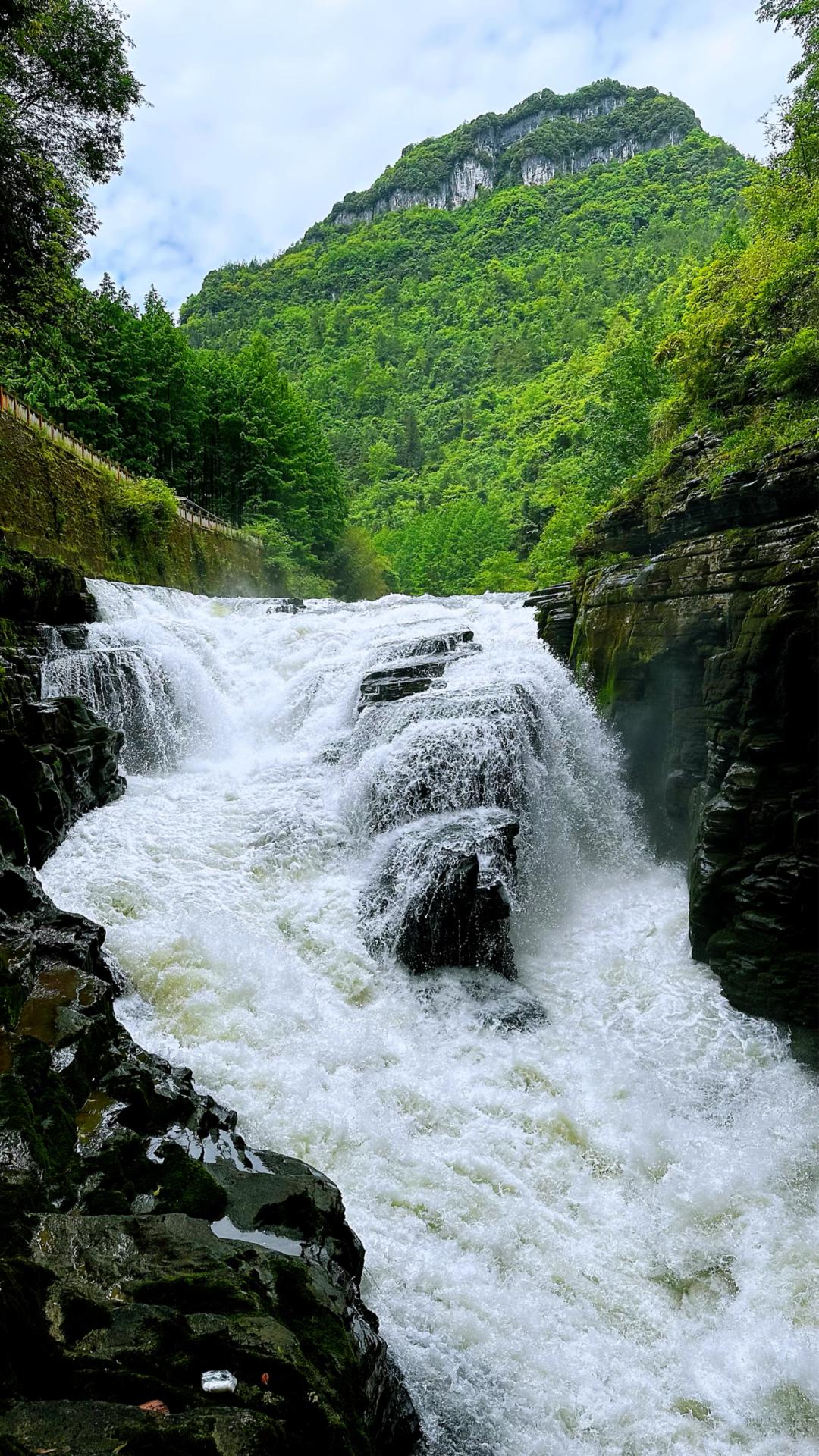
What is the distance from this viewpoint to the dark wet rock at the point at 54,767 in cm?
831

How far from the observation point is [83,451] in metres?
19.6

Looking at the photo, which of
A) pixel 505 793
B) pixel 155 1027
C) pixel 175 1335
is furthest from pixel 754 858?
pixel 175 1335

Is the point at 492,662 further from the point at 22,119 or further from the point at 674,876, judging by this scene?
the point at 22,119

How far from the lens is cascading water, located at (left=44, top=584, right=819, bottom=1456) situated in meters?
4.19

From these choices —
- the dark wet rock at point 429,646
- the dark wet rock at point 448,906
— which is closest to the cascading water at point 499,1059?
the dark wet rock at point 448,906

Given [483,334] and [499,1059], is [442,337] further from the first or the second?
[499,1059]

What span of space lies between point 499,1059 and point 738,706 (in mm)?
4634

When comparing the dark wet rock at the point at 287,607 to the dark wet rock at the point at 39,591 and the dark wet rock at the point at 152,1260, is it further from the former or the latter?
the dark wet rock at the point at 152,1260

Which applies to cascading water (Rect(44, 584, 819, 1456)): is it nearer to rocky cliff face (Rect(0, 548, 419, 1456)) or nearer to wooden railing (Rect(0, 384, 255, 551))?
rocky cliff face (Rect(0, 548, 419, 1456))

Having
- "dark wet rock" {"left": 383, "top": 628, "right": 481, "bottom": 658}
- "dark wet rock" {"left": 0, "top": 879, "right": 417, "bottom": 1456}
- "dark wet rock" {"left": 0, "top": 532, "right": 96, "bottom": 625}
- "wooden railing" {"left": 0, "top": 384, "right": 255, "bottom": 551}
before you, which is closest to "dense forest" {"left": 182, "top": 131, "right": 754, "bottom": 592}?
"dark wet rock" {"left": 383, "top": 628, "right": 481, "bottom": 658}

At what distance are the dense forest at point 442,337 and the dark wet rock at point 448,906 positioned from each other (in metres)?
5.89

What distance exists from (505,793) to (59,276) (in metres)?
9.84

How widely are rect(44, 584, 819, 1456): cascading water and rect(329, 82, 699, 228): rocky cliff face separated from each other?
5358 inches

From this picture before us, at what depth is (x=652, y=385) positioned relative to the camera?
20484mm
